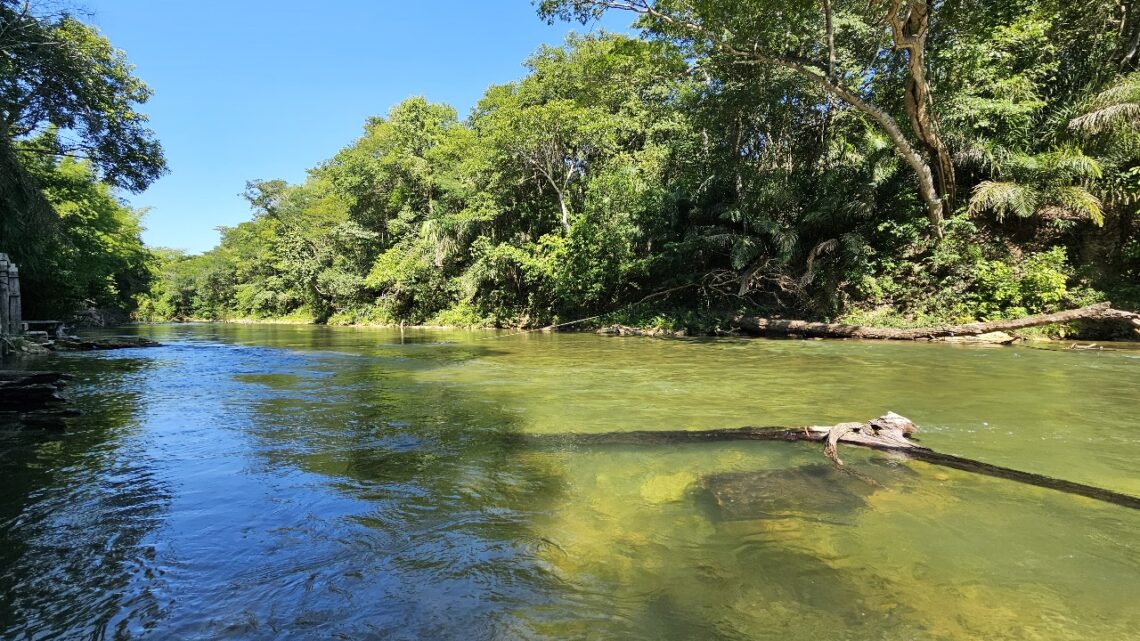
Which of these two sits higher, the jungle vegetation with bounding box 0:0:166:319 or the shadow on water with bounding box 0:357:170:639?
the jungle vegetation with bounding box 0:0:166:319

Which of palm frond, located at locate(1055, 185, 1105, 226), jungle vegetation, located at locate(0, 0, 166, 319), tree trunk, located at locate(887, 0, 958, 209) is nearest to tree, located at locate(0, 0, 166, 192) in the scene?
jungle vegetation, located at locate(0, 0, 166, 319)

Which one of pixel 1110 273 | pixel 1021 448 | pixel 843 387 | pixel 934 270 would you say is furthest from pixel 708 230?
pixel 1021 448

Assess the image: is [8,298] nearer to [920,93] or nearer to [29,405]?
[29,405]

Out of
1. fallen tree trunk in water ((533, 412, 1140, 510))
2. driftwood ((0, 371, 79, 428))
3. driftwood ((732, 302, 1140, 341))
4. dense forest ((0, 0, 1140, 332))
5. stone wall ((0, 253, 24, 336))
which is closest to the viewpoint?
fallen tree trunk in water ((533, 412, 1140, 510))

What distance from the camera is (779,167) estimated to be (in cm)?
2117

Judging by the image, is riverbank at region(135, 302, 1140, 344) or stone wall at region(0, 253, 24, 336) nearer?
stone wall at region(0, 253, 24, 336)

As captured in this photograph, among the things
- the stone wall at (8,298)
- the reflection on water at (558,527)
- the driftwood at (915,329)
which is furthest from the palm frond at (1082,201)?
the stone wall at (8,298)

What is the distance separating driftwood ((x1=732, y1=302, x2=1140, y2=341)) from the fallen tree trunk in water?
1190 cm

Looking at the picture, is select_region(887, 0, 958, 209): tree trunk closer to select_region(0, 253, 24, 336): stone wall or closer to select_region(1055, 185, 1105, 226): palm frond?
select_region(1055, 185, 1105, 226): palm frond

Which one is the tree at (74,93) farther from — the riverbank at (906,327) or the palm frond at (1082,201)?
the palm frond at (1082,201)

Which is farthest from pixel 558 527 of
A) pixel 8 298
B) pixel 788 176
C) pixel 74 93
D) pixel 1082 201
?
pixel 74 93

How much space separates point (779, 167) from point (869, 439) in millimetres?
18322

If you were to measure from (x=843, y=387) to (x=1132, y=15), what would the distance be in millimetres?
17690

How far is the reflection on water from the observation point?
2600 mm
